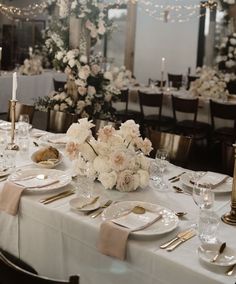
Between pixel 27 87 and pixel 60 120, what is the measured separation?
460 cm

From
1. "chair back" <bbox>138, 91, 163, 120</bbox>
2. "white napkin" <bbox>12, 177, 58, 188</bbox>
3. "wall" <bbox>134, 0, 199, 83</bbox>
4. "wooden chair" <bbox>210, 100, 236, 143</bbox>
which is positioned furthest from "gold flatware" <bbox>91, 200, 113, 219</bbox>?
"wall" <bbox>134, 0, 199, 83</bbox>

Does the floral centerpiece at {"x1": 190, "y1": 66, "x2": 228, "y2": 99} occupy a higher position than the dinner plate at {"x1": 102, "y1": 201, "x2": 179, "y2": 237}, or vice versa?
the floral centerpiece at {"x1": 190, "y1": 66, "x2": 228, "y2": 99}

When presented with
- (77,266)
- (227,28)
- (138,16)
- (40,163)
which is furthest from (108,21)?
(138,16)

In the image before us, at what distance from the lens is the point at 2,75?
810 centimetres

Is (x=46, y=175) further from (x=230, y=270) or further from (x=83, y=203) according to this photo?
(x=230, y=270)

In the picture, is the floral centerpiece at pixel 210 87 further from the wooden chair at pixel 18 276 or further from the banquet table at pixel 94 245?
the wooden chair at pixel 18 276

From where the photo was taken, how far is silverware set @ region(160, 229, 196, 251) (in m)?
1.71

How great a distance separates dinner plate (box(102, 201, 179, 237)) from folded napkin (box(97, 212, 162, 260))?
0.10ft

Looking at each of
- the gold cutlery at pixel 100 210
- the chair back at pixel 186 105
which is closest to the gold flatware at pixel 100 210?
the gold cutlery at pixel 100 210

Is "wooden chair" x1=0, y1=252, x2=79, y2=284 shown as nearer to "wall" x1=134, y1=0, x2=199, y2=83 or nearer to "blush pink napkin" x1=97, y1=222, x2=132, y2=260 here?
"blush pink napkin" x1=97, y1=222, x2=132, y2=260

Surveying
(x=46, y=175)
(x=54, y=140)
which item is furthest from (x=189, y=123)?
(x=46, y=175)

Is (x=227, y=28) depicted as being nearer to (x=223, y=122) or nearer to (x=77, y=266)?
(x=223, y=122)

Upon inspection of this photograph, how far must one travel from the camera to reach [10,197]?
2172 millimetres

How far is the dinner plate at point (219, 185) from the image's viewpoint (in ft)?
7.65
